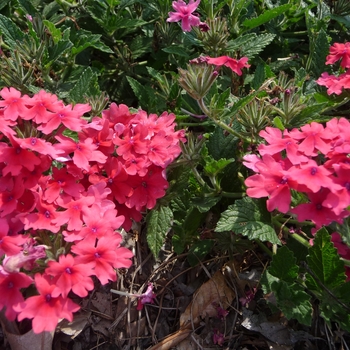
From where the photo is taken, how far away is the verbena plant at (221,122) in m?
1.50

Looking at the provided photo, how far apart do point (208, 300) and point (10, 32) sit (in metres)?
1.60

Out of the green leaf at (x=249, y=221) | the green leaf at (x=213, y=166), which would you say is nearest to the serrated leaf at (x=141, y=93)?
the green leaf at (x=213, y=166)

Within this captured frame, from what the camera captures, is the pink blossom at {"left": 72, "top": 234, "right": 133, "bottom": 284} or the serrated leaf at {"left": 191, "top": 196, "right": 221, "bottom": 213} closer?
the pink blossom at {"left": 72, "top": 234, "right": 133, "bottom": 284}

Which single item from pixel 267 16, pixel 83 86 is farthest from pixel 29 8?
→ pixel 267 16

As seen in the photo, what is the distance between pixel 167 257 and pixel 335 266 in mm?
767

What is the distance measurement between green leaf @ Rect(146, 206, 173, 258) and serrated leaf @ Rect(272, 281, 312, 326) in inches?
17.5

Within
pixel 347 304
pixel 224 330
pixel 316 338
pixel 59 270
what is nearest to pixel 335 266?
pixel 347 304

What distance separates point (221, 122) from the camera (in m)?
1.92

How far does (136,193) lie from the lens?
1.66m

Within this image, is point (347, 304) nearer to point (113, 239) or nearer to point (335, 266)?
point (335, 266)

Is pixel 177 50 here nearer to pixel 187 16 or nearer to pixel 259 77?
pixel 187 16

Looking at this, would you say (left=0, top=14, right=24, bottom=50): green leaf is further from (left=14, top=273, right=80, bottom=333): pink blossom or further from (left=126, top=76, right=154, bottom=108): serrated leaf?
(left=14, top=273, right=80, bottom=333): pink blossom

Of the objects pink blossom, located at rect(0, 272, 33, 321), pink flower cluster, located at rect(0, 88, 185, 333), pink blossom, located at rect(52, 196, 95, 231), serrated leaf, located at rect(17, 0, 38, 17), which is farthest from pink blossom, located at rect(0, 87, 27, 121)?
serrated leaf, located at rect(17, 0, 38, 17)

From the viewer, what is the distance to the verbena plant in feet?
4.93
